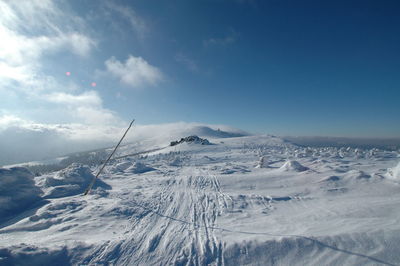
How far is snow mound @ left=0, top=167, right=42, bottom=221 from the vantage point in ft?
39.3

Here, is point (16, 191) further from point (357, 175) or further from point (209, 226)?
point (357, 175)

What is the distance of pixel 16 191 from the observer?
13.3 m

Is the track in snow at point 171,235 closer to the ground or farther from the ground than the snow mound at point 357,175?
closer to the ground

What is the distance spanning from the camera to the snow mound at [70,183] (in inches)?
612

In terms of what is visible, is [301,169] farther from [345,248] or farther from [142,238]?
[142,238]

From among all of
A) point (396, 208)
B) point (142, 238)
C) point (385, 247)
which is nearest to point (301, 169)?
point (396, 208)

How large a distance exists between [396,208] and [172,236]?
37.9 ft

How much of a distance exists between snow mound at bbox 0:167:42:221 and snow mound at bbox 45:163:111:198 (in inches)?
50.7

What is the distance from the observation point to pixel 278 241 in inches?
277

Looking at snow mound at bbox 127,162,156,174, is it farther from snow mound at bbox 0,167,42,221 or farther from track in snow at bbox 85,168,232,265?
track in snow at bbox 85,168,232,265

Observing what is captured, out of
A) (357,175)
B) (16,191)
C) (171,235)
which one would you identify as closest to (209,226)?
(171,235)

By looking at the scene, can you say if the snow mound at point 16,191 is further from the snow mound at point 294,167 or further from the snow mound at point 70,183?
the snow mound at point 294,167

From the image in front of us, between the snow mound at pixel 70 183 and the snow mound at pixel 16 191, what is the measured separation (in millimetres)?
1287

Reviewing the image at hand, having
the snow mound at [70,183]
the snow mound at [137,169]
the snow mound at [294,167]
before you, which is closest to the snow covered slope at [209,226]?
the snow mound at [70,183]
